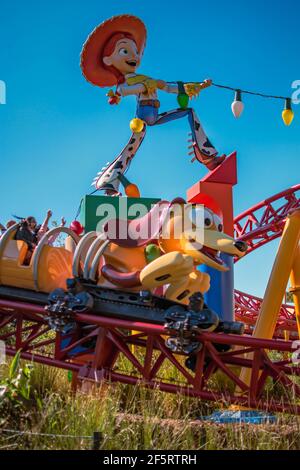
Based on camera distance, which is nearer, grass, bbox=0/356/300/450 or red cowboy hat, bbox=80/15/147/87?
grass, bbox=0/356/300/450

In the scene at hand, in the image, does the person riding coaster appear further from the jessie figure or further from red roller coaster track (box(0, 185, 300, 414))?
the jessie figure

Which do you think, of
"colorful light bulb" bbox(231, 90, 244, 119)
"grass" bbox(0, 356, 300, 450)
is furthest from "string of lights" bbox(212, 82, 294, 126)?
"grass" bbox(0, 356, 300, 450)

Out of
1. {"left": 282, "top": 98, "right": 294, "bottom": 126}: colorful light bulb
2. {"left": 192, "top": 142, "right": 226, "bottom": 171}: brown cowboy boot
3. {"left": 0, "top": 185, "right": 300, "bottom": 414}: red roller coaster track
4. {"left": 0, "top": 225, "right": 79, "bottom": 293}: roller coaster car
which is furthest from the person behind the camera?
{"left": 192, "top": 142, "right": 226, "bottom": 171}: brown cowboy boot

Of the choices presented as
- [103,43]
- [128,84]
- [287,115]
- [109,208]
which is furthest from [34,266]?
[287,115]

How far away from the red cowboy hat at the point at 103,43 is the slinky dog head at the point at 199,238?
323 centimetres

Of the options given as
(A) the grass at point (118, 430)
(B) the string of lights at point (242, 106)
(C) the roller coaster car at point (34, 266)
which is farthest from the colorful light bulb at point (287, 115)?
(A) the grass at point (118, 430)

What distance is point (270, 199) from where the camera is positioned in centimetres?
1154

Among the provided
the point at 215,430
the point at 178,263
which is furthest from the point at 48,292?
the point at 215,430

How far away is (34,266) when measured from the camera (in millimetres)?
5297

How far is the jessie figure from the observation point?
7199 mm

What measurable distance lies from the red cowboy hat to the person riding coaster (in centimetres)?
293

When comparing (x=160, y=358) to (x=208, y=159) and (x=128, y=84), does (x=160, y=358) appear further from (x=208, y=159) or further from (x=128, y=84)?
(x=128, y=84)

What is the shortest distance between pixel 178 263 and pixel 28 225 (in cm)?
190

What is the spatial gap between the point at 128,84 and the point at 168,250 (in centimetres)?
310
